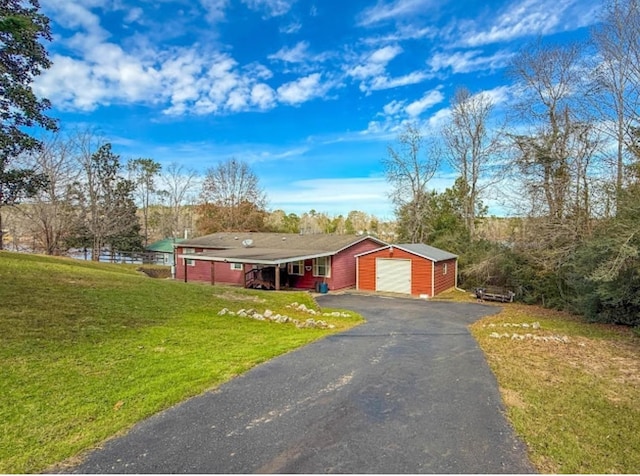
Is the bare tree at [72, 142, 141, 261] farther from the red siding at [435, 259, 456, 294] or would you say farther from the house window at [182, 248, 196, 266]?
the red siding at [435, 259, 456, 294]

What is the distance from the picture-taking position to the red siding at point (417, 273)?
19188 millimetres

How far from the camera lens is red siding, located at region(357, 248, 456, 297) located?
19.2m

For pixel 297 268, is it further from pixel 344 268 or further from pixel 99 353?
pixel 99 353

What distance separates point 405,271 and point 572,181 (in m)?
8.57

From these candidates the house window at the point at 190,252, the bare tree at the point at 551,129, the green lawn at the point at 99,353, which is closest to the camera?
the green lawn at the point at 99,353

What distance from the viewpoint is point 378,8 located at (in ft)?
49.2

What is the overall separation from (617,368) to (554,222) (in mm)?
9586

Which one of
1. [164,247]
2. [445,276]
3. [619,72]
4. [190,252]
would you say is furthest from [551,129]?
[164,247]

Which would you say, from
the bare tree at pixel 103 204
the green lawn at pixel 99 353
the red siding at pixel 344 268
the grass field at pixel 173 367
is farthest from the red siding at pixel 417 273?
the bare tree at pixel 103 204

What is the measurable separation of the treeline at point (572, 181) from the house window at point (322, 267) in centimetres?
775

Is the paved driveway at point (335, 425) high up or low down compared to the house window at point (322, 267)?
down

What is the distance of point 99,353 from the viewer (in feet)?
22.2

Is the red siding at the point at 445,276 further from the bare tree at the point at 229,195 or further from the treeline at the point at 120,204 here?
the bare tree at the point at 229,195

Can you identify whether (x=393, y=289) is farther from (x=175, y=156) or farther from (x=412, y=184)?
(x=175, y=156)
